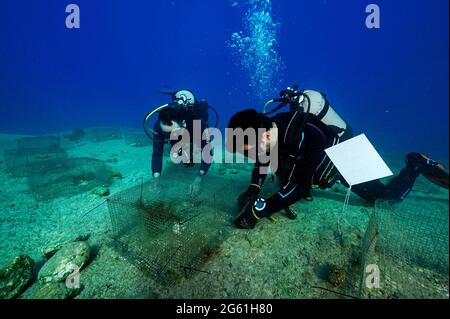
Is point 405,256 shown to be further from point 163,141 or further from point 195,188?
point 163,141

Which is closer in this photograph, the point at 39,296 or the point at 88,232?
the point at 39,296

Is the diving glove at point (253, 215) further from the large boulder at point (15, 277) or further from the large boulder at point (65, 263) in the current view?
the large boulder at point (15, 277)

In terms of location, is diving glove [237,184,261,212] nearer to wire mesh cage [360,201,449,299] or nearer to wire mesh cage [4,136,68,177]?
wire mesh cage [360,201,449,299]

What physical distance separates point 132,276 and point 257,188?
2.44 metres

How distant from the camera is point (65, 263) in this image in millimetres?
3188

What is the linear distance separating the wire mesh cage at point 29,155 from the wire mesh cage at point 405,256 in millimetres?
8885

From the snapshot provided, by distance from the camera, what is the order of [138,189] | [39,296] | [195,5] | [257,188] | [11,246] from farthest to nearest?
[195,5]
[138,189]
[257,188]
[11,246]
[39,296]

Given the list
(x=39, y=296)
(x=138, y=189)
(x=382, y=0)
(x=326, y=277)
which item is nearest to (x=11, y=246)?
(x=39, y=296)

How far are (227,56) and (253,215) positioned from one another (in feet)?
352

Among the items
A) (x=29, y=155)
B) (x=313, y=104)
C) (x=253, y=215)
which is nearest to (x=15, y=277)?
(x=253, y=215)

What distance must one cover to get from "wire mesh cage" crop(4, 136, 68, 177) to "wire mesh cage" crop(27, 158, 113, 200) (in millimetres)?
347

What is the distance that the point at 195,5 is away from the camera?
2795 inches

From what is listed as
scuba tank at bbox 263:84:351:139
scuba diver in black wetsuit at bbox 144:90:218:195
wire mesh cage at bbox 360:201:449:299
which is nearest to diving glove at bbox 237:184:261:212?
scuba diver in black wetsuit at bbox 144:90:218:195
